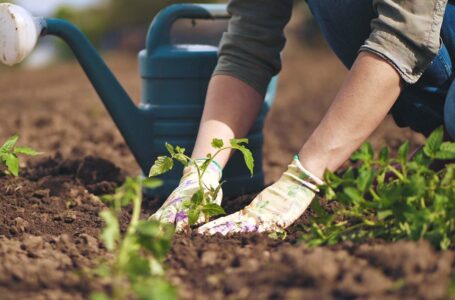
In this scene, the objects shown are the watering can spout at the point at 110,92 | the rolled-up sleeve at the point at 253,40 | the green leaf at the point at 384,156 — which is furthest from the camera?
the watering can spout at the point at 110,92

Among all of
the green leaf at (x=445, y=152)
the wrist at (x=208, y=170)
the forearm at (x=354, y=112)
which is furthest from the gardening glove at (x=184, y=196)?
the green leaf at (x=445, y=152)

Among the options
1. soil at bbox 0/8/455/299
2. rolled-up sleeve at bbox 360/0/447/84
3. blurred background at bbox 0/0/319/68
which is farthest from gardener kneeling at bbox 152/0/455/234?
blurred background at bbox 0/0/319/68

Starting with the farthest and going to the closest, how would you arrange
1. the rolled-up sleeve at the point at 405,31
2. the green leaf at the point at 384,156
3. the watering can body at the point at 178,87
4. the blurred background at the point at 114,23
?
the blurred background at the point at 114,23 < the watering can body at the point at 178,87 < the rolled-up sleeve at the point at 405,31 < the green leaf at the point at 384,156

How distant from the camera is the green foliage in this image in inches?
61.5

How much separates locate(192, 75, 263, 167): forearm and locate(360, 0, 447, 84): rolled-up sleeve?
0.54m

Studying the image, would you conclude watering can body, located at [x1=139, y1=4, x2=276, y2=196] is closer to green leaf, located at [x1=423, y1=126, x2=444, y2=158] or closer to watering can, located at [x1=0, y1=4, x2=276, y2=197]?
watering can, located at [x1=0, y1=4, x2=276, y2=197]

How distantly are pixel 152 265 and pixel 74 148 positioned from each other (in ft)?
7.50

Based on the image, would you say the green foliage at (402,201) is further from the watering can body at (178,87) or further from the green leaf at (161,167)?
the watering can body at (178,87)

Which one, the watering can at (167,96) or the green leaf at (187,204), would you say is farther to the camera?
the watering can at (167,96)

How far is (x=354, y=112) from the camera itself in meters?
1.87

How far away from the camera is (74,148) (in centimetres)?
357

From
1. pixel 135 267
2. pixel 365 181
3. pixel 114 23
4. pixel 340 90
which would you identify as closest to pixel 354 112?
pixel 340 90

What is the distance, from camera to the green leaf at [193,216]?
1898 mm

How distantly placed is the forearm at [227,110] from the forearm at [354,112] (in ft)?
1.28
